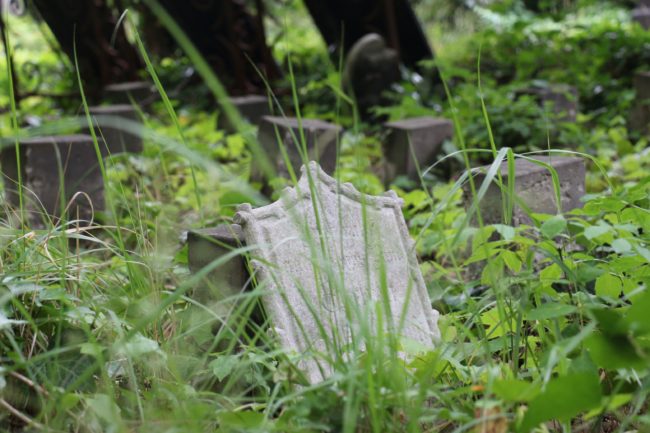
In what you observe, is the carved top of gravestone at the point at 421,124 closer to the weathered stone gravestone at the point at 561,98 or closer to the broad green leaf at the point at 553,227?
the weathered stone gravestone at the point at 561,98

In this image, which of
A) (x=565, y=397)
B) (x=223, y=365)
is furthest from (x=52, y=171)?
(x=565, y=397)

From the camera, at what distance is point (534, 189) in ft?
9.66

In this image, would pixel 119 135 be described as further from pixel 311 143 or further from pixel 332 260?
pixel 332 260

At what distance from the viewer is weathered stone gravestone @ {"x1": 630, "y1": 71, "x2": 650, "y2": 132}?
16.6ft

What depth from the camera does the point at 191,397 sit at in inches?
65.2

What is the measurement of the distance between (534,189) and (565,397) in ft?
5.62

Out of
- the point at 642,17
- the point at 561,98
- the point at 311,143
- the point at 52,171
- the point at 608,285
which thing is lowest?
the point at 642,17

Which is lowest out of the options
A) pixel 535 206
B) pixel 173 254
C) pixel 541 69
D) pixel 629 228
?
pixel 541 69

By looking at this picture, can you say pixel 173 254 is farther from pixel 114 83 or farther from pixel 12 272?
pixel 114 83

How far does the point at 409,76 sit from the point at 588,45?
59.3 inches

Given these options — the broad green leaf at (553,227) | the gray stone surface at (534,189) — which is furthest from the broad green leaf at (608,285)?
the gray stone surface at (534,189)

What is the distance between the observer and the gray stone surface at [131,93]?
642 cm

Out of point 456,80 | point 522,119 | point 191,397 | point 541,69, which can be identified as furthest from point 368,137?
point 191,397

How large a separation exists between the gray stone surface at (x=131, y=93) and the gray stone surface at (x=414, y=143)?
8.60ft
